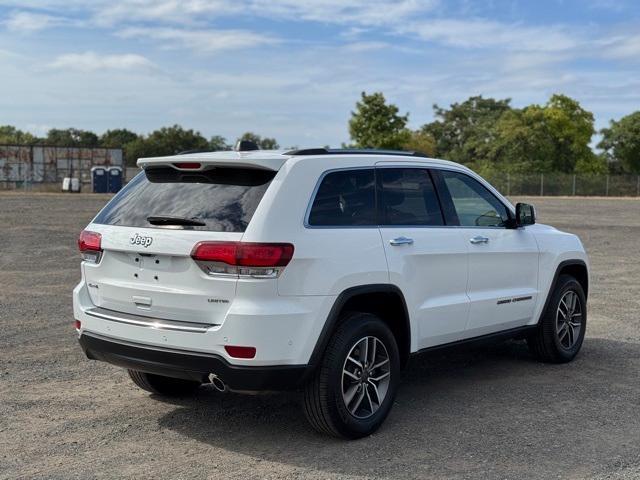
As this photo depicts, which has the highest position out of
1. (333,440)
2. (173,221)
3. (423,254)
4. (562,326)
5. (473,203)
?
(473,203)

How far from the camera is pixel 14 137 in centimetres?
13338

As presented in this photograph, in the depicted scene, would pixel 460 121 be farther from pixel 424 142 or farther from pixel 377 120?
pixel 377 120

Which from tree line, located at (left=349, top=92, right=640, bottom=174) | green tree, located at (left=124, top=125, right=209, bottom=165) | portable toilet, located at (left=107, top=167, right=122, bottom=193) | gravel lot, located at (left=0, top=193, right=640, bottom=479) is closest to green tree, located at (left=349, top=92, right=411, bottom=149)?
tree line, located at (left=349, top=92, right=640, bottom=174)

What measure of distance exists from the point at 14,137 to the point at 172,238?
454 feet

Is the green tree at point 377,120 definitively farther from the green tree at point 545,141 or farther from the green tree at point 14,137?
the green tree at point 14,137

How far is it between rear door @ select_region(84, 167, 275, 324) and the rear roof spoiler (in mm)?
53

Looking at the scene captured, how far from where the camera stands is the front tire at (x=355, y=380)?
5.00m

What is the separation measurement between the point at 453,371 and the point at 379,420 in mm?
1930

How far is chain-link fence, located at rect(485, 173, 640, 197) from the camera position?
73188 millimetres

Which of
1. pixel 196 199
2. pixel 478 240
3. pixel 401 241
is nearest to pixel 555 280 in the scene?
pixel 478 240

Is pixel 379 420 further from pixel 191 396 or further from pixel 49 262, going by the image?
pixel 49 262

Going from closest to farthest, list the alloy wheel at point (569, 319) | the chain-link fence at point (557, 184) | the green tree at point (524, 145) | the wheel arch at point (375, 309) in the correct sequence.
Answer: the wheel arch at point (375, 309), the alloy wheel at point (569, 319), the chain-link fence at point (557, 184), the green tree at point (524, 145)

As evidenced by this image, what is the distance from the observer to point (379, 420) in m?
5.39

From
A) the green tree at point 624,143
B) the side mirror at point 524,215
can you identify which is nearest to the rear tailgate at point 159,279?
the side mirror at point 524,215
